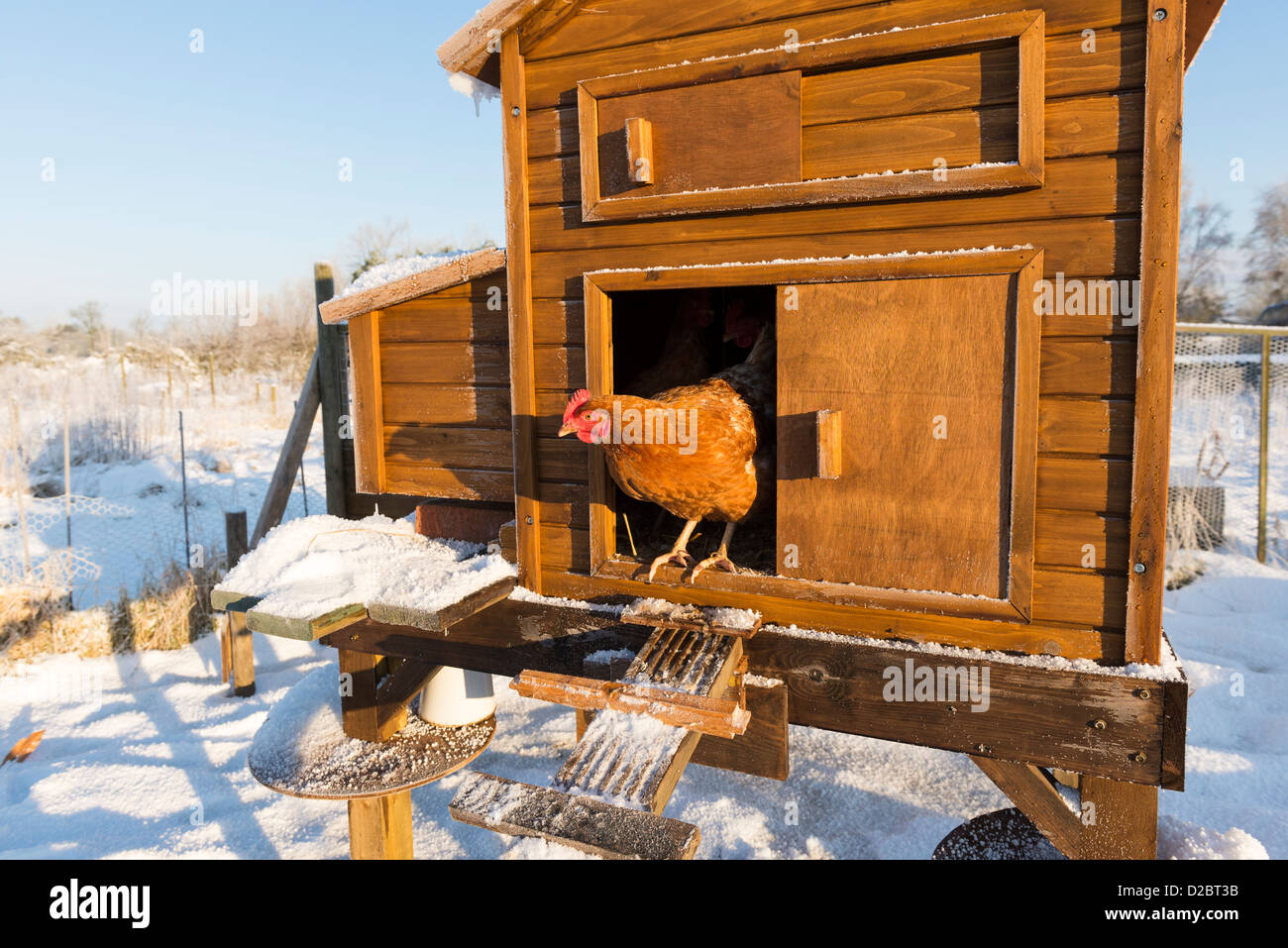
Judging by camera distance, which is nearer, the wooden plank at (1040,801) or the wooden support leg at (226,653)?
the wooden plank at (1040,801)

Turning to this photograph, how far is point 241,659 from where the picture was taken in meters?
5.88

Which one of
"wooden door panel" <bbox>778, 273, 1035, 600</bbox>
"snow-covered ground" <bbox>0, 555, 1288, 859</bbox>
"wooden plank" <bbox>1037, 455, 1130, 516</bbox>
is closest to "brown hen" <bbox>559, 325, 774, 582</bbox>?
"wooden door panel" <bbox>778, 273, 1035, 600</bbox>

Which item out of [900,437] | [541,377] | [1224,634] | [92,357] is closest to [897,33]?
[900,437]

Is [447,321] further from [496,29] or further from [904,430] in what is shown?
[904,430]

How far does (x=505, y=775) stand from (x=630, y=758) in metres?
3.48

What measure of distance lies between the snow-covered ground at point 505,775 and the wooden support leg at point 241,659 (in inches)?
4.2

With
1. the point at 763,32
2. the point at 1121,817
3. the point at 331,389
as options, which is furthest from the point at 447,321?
the point at 1121,817

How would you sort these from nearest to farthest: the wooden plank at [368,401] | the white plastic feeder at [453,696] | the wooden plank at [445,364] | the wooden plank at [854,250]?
the wooden plank at [854,250] → the wooden plank at [445,364] → the wooden plank at [368,401] → the white plastic feeder at [453,696]

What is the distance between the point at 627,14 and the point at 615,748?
8.16ft

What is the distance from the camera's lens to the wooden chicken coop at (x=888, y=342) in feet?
7.02

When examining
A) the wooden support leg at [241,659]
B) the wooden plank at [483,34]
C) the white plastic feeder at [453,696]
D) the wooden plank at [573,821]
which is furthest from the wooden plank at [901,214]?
the wooden support leg at [241,659]

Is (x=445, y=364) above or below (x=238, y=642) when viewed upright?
above

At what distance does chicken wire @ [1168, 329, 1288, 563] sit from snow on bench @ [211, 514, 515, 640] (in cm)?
714

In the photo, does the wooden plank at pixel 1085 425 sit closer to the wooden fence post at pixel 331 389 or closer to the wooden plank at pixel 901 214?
the wooden plank at pixel 901 214
